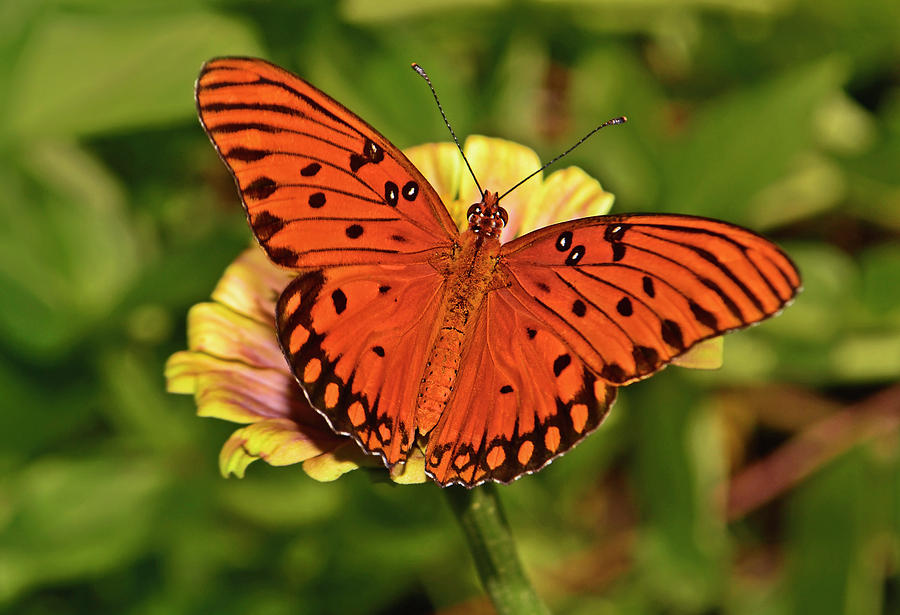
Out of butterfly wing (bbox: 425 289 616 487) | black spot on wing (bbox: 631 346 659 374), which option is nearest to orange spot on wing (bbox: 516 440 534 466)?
butterfly wing (bbox: 425 289 616 487)

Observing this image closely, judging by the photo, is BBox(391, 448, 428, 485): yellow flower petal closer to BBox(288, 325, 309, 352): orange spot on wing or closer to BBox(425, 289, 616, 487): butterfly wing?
BBox(425, 289, 616, 487): butterfly wing

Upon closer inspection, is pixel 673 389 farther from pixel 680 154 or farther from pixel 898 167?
pixel 898 167

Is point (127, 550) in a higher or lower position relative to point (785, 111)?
lower

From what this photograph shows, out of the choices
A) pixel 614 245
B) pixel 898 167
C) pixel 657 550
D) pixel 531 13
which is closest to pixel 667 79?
pixel 531 13

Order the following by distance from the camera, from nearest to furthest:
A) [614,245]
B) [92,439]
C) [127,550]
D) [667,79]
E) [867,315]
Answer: [614,245] → [127,550] → [867,315] → [92,439] → [667,79]

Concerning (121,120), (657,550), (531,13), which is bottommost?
(657,550)

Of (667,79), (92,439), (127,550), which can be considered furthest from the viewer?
(667,79)

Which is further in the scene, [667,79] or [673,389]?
[667,79]

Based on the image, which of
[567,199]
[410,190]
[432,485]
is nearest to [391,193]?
[410,190]
